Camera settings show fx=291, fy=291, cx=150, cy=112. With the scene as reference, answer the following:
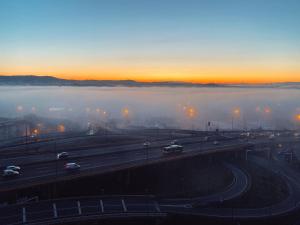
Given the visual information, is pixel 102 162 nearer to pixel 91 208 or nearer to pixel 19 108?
pixel 91 208

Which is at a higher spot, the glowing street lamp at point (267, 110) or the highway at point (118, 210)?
the glowing street lamp at point (267, 110)

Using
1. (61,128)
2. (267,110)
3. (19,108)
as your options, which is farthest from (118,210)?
(267,110)

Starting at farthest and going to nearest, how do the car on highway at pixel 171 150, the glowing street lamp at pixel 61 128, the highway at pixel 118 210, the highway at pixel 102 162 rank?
the glowing street lamp at pixel 61 128, the car on highway at pixel 171 150, the highway at pixel 102 162, the highway at pixel 118 210

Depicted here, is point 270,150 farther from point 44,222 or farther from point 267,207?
point 44,222

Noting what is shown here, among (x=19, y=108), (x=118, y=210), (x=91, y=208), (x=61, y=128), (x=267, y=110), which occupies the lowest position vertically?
(x=61, y=128)

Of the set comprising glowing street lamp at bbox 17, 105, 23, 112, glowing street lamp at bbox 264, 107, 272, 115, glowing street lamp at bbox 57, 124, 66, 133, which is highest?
glowing street lamp at bbox 17, 105, 23, 112

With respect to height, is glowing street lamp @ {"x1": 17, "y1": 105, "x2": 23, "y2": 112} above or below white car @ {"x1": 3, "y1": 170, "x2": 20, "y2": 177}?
above

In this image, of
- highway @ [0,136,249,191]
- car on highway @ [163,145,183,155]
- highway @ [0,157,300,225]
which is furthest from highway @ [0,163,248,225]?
car on highway @ [163,145,183,155]

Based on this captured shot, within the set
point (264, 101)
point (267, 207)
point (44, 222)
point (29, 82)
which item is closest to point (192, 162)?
point (267, 207)

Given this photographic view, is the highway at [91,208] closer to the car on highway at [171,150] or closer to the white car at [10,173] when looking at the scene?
the white car at [10,173]

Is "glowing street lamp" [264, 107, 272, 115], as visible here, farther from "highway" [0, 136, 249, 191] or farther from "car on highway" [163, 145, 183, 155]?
"car on highway" [163, 145, 183, 155]

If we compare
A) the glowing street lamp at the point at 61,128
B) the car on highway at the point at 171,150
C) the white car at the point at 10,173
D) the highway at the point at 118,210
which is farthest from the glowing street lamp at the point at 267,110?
the white car at the point at 10,173
